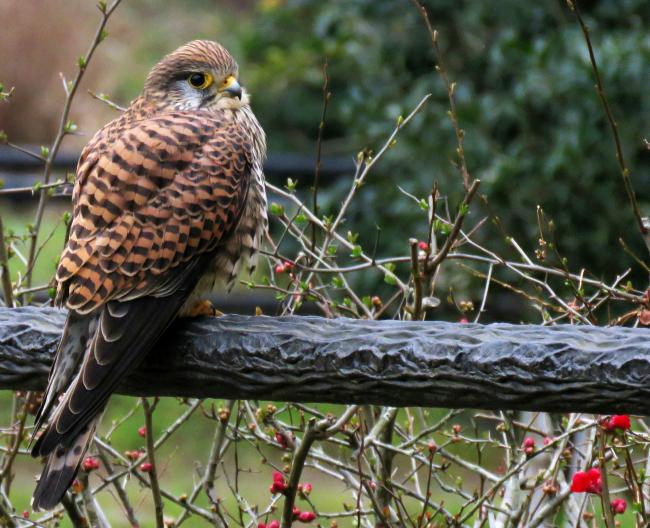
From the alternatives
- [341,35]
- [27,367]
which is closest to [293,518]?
[27,367]

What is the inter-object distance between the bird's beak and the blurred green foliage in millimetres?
1953

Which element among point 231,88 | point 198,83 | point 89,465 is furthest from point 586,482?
point 198,83

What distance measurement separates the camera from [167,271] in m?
2.65

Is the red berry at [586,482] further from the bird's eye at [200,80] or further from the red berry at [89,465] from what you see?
the bird's eye at [200,80]

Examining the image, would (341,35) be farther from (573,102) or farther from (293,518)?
(293,518)

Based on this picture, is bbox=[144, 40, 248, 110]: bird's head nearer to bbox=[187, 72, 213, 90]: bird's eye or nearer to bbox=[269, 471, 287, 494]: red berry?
bbox=[187, 72, 213, 90]: bird's eye

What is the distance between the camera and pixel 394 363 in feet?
6.85

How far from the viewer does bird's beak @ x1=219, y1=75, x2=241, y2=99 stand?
3.39m

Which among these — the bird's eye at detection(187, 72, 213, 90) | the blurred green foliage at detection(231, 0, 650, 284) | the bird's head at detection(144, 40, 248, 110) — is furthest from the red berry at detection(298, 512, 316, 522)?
the blurred green foliage at detection(231, 0, 650, 284)

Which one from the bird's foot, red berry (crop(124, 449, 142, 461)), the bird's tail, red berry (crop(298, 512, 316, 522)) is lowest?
red berry (crop(124, 449, 142, 461))

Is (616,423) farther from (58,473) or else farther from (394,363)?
(58,473)

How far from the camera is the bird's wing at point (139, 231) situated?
235 centimetres

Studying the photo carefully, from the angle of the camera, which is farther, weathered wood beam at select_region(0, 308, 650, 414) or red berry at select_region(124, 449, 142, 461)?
red berry at select_region(124, 449, 142, 461)

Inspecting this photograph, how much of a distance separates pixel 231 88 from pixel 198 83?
12cm
